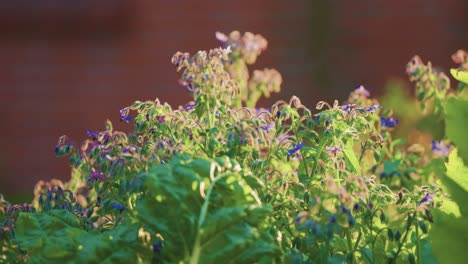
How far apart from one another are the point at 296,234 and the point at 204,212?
288 mm

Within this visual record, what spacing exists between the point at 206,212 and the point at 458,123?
41 centimetres

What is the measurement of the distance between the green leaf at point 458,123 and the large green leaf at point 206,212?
31cm

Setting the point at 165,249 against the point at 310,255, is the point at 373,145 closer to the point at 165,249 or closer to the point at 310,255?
the point at 310,255

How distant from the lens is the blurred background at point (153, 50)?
5.57 m

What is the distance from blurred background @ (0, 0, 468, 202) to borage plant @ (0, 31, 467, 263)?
3832 millimetres

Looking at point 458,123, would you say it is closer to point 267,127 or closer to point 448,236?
point 448,236

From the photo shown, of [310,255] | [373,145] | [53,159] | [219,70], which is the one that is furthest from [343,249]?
[53,159]

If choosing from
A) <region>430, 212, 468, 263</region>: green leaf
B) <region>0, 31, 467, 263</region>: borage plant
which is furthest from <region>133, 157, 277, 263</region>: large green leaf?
<region>430, 212, 468, 263</region>: green leaf

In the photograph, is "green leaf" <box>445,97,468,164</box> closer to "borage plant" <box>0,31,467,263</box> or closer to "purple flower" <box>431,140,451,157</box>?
"borage plant" <box>0,31,467,263</box>

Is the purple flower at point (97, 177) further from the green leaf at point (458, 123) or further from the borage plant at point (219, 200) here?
the green leaf at point (458, 123)

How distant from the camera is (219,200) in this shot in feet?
4.41

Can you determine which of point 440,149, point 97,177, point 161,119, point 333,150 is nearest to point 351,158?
point 333,150

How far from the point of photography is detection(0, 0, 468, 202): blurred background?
5574 millimetres

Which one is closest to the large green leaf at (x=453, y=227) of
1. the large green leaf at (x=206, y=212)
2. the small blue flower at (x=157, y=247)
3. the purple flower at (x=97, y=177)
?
the large green leaf at (x=206, y=212)
